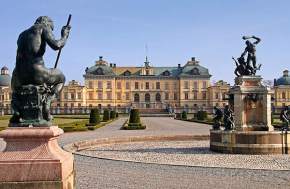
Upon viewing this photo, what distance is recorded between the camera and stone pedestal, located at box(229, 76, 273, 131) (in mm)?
13523

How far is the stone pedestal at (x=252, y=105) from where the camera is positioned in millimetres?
13523

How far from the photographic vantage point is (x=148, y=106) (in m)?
88.4

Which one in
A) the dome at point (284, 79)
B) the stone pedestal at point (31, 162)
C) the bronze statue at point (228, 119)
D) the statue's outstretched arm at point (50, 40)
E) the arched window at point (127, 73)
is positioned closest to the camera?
the stone pedestal at point (31, 162)

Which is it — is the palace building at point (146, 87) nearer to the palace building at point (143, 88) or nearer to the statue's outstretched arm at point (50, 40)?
the palace building at point (143, 88)

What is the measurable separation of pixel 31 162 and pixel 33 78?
3.59 ft

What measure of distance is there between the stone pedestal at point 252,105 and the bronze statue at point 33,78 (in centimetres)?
898

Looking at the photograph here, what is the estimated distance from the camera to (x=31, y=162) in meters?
5.18

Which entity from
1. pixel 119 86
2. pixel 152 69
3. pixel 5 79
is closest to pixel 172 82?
pixel 152 69

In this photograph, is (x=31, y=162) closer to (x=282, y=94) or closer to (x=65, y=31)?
(x=65, y=31)

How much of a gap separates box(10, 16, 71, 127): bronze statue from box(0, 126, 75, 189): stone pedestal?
18 centimetres

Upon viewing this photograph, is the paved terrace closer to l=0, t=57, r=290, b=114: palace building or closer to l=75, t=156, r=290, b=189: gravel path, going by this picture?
l=75, t=156, r=290, b=189: gravel path

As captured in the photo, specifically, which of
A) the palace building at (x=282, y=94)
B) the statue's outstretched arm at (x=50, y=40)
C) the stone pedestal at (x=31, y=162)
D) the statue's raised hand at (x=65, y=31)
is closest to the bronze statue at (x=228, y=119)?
the statue's raised hand at (x=65, y=31)

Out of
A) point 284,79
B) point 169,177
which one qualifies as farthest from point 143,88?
point 169,177

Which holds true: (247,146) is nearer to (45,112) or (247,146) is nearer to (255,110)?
(255,110)
